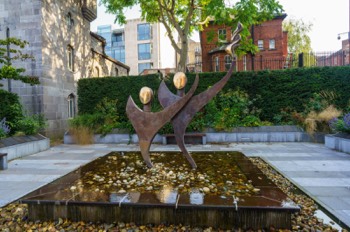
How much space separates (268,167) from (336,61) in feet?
48.0

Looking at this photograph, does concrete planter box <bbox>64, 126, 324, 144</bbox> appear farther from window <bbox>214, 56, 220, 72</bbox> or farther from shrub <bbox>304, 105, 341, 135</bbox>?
window <bbox>214, 56, 220, 72</bbox>

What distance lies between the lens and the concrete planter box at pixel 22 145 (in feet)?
25.0

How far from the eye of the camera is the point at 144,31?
140 feet

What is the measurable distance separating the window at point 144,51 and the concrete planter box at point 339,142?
36.7 metres

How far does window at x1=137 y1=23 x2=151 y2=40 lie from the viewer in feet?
139

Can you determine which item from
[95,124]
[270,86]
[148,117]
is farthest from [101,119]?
[270,86]

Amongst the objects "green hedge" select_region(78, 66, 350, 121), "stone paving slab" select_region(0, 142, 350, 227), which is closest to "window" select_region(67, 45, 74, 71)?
"green hedge" select_region(78, 66, 350, 121)

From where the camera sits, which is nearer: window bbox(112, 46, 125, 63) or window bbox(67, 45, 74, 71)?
window bbox(67, 45, 74, 71)

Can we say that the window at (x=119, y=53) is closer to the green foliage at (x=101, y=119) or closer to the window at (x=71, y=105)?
the window at (x=71, y=105)

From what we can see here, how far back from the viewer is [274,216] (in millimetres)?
3094

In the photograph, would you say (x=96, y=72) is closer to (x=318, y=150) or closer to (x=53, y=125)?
(x=53, y=125)

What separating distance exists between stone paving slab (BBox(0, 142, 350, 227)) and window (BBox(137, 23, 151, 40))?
37196mm

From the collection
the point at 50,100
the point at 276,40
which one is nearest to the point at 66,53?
the point at 50,100

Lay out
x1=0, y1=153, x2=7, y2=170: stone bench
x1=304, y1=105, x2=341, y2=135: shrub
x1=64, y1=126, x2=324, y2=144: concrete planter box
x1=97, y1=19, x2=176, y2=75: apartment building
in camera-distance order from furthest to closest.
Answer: x1=97, y1=19, x2=176, y2=75: apartment building → x1=64, y1=126, x2=324, y2=144: concrete planter box → x1=304, y1=105, x2=341, y2=135: shrub → x1=0, y1=153, x2=7, y2=170: stone bench
